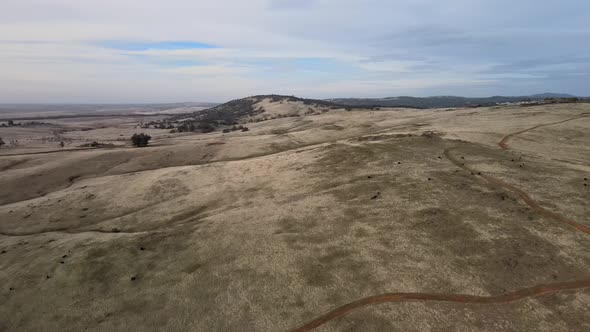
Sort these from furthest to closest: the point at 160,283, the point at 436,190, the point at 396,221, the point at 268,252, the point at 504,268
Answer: the point at 436,190 < the point at 396,221 < the point at 268,252 < the point at 160,283 < the point at 504,268

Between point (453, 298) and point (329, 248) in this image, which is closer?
point (453, 298)

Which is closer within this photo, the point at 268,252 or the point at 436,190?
the point at 268,252

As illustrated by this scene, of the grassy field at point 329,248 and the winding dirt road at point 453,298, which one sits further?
the grassy field at point 329,248

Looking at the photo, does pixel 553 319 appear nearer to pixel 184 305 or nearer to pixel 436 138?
pixel 184 305

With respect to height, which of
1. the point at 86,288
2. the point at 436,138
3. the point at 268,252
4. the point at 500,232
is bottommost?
the point at 86,288

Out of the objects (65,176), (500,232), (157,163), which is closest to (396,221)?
(500,232)

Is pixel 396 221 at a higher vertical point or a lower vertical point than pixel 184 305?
higher

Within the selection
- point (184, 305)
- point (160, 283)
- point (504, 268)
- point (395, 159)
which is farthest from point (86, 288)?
point (395, 159)

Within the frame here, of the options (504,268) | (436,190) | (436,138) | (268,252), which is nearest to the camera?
(504,268)

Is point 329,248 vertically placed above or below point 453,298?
above

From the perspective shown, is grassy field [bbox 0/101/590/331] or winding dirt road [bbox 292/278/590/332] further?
grassy field [bbox 0/101/590/331]
